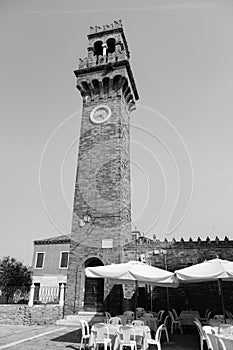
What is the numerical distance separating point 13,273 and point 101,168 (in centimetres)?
2117

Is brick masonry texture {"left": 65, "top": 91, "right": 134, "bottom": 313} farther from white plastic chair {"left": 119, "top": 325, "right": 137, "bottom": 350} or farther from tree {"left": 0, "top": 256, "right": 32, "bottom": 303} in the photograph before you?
tree {"left": 0, "top": 256, "right": 32, "bottom": 303}

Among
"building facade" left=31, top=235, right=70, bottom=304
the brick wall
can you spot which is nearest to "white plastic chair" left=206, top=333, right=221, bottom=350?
the brick wall

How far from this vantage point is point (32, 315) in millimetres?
14258

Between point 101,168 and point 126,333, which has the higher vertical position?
point 101,168

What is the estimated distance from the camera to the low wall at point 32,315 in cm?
1400

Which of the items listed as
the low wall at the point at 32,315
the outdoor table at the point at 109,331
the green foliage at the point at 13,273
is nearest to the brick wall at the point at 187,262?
the low wall at the point at 32,315

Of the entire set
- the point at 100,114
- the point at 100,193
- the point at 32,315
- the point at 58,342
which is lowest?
the point at 58,342

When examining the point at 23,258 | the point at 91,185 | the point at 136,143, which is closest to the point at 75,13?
the point at 91,185

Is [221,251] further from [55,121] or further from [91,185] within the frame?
[55,121]

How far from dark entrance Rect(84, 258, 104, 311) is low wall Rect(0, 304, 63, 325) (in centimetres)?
192

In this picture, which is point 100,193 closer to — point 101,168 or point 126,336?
point 101,168

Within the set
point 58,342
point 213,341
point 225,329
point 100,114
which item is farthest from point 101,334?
point 100,114

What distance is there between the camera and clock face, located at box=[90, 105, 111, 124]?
55.4 ft

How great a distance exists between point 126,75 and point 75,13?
40.4ft
